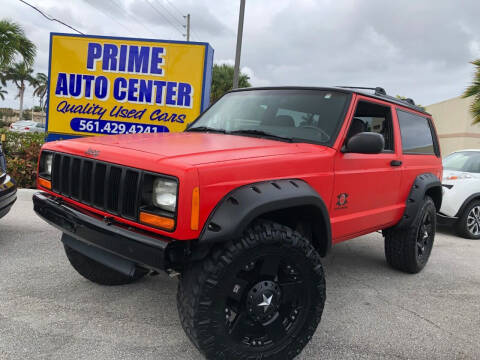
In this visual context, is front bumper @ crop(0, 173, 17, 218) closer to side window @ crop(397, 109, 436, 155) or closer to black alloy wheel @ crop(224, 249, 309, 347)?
black alloy wheel @ crop(224, 249, 309, 347)

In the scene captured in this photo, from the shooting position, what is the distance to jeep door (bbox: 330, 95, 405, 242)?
2949mm

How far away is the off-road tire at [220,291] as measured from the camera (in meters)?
2.05

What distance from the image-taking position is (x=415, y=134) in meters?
4.15

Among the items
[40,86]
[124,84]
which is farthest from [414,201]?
[40,86]

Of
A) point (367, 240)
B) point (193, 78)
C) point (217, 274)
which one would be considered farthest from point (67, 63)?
point (217, 274)

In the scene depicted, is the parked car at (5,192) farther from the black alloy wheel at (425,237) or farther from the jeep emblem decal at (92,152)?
the black alloy wheel at (425,237)

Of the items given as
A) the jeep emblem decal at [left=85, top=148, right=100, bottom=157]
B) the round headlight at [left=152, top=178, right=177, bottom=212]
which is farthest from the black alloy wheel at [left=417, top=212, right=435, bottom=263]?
the jeep emblem decal at [left=85, top=148, right=100, bottom=157]

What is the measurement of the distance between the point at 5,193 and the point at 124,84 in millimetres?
3889

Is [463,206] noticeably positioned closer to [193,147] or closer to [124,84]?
[193,147]

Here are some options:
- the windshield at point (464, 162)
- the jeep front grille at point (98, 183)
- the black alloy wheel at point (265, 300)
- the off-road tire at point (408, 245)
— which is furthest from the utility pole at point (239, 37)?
the black alloy wheel at point (265, 300)

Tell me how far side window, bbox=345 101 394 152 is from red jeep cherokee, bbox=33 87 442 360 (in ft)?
0.10

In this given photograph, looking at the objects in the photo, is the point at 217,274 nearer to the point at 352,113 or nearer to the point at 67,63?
the point at 352,113

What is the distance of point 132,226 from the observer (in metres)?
2.19

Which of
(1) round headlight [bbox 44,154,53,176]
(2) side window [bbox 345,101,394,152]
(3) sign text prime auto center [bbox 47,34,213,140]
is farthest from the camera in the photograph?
(3) sign text prime auto center [bbox 47,34,213,140]
